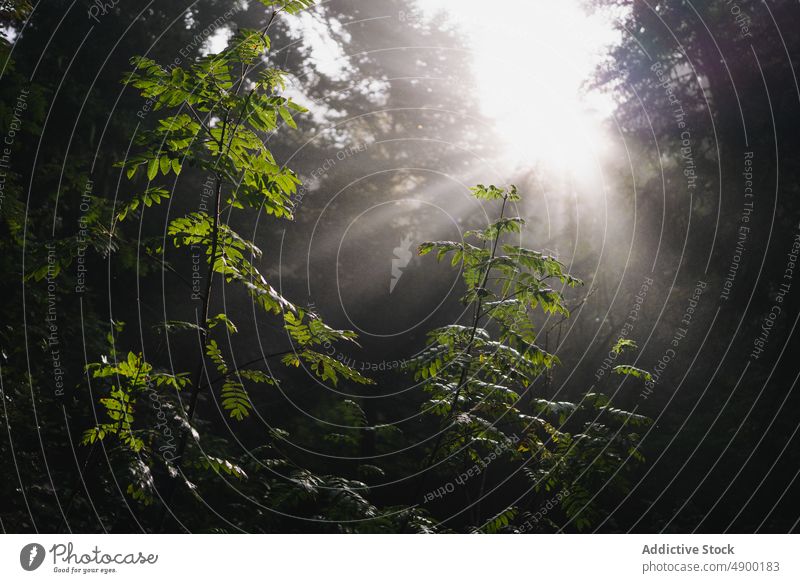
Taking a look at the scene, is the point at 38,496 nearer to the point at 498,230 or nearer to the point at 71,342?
the point at 71,342

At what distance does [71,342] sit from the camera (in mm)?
8953

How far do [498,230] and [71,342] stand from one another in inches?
317

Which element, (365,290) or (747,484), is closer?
(747,484)

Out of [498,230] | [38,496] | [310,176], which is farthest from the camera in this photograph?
[310,176]

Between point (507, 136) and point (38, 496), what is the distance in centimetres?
1033

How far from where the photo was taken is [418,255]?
10.2m

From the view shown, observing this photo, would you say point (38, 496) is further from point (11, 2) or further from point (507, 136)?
point (507, 136)

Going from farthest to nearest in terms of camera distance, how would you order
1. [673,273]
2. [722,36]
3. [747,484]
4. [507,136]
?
[507,136] < [673,273] < [722,36] < [747,484]

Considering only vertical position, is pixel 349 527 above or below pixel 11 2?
below

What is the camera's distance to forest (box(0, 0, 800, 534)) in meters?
2.87

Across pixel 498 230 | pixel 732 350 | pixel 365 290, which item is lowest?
pixel 732 350

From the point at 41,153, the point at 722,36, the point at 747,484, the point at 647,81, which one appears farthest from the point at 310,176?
the point at 747,484

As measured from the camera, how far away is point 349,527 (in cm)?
313

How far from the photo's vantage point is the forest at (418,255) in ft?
9.43
